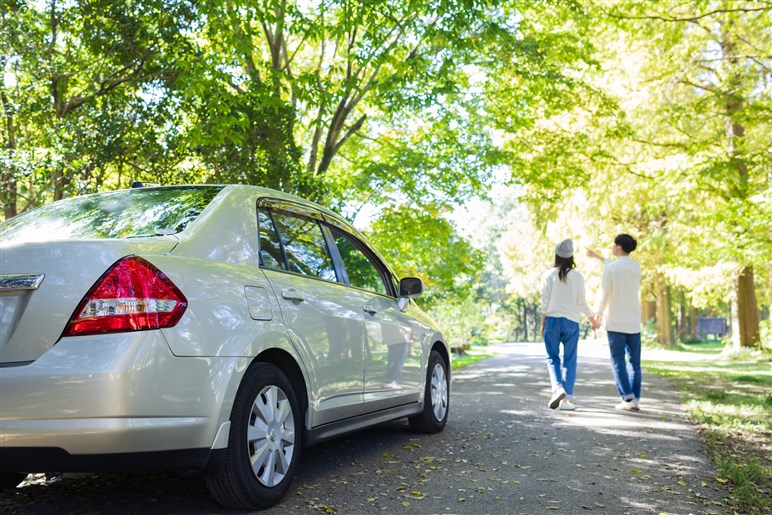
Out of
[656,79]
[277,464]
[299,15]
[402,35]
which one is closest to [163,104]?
[299,15]

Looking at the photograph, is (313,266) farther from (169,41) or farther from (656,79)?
(656,79)

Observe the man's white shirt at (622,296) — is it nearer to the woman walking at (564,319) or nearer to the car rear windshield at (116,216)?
the woman walking at (564,319)

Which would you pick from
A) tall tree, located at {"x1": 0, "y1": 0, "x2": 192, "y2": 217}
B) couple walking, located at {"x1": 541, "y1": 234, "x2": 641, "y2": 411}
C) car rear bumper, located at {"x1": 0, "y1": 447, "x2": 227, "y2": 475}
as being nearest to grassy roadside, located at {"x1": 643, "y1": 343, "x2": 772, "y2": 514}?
couple walking, located at {"x1": 541, "y1": 234, "x2": 641, "y2": 411}

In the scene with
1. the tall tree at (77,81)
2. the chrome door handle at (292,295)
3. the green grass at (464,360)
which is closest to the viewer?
the chrome door handle at (292,295)

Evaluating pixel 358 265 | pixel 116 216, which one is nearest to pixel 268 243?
pixel 116 216

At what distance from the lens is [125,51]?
1088 centimetres

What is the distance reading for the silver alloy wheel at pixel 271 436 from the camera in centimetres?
416

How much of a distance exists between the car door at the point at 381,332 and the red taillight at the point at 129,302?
2.03 m

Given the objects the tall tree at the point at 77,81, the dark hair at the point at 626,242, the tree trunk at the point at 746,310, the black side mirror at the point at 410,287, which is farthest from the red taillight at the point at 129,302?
the tree trunk at the point at 746,310

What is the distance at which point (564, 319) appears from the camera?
29.5ft

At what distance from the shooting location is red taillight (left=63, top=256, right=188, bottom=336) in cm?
348

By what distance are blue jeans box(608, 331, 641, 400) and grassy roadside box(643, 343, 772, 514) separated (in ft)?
2.31

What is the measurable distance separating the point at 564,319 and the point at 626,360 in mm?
893

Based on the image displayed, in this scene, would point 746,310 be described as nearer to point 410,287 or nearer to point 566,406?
point 566,406
